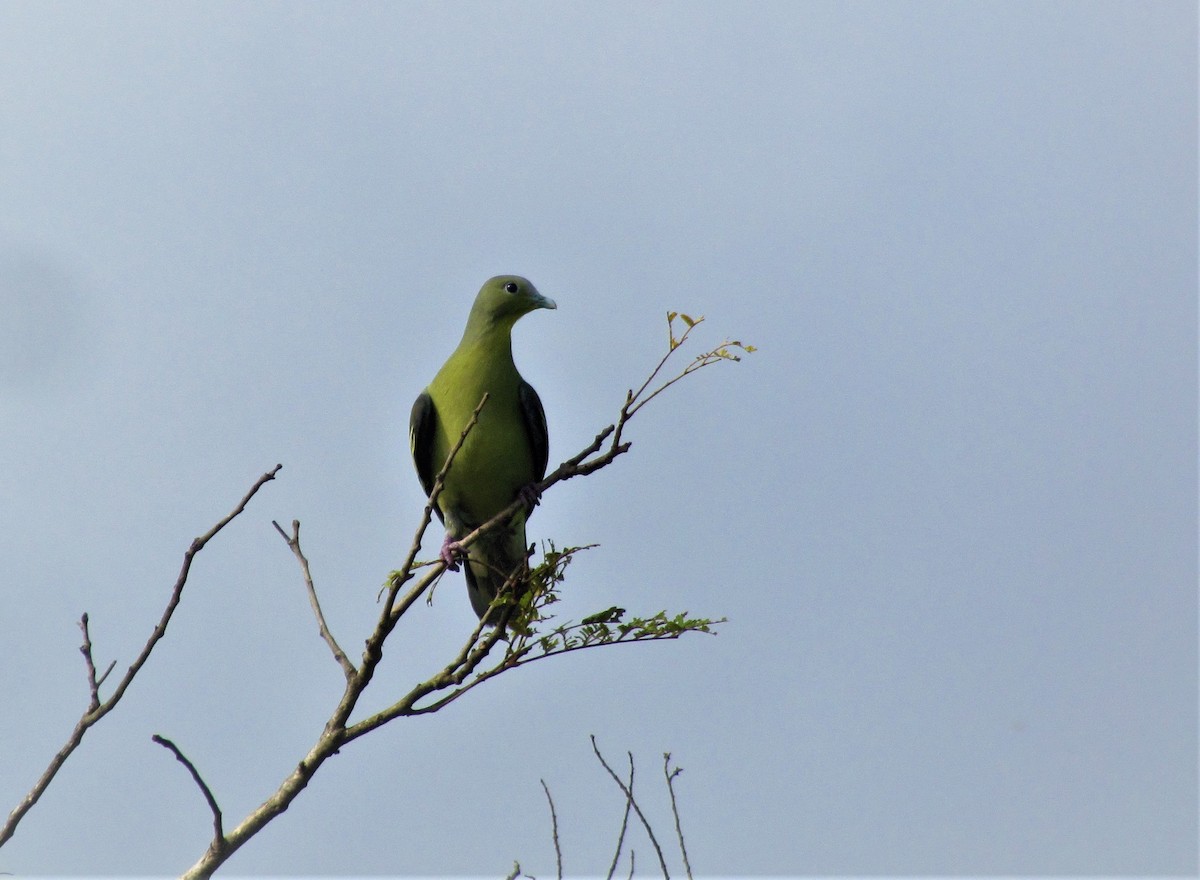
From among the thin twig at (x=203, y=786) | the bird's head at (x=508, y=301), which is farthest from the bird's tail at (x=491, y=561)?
the thin twig at (x=203, y=786)

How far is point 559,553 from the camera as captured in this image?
440cm

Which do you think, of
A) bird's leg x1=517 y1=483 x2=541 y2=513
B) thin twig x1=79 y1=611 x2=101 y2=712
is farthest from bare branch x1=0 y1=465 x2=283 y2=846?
bird's leg x1=517 y1=483 x2=541 y2=513

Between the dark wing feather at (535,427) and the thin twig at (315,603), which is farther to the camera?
the dark wing feather at (535,427)

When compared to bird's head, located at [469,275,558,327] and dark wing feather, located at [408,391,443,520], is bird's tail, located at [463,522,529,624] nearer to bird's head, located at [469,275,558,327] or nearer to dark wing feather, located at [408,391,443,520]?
dark wing feather, located at [408,391,443,520]

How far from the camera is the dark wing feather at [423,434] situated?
261 inches

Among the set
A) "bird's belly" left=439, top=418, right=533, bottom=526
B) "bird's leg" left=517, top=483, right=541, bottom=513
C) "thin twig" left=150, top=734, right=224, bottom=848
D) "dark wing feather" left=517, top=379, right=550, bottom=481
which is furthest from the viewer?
"dark wing feather" left=517, top=379, right=550, bottom=481

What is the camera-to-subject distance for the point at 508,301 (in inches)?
264

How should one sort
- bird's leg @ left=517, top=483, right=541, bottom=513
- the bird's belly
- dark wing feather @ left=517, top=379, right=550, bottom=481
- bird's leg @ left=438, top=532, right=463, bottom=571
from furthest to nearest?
dark wing feather @ left=517, top=379, right=550, bottom=481
the bird's belly
bird's leg @ left=517, top=483, right=541, bottom=513
bird's leg @ left=438, top=532, right=463, bottom=571

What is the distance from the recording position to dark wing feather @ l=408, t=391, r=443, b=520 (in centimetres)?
662

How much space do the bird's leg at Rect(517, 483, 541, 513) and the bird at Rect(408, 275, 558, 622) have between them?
12 mm

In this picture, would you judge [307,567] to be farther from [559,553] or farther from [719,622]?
[719,622]

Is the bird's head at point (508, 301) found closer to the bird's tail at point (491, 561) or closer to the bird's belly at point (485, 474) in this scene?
the bird's belly at point (485, 474)

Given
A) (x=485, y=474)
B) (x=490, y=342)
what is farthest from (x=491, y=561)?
(x=490, y=342)

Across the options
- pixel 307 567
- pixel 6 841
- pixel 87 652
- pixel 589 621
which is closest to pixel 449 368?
pixel 307 567
